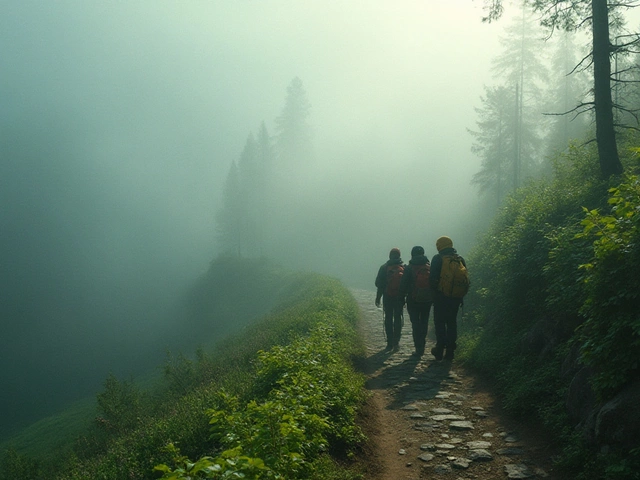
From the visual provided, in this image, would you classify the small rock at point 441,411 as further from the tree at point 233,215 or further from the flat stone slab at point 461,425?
the tree at point 233,215

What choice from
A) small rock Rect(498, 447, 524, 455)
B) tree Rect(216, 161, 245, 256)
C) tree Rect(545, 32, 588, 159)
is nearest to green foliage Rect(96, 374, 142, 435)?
small rock Rect(498, 447, 524, 455)

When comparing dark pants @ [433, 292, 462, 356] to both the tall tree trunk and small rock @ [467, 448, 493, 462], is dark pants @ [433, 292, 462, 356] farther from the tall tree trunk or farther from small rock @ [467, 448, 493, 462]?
small rock @ [467, 448, 493, 462]

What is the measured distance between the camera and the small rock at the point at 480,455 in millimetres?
5637

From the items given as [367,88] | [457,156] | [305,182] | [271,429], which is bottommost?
[271,429]

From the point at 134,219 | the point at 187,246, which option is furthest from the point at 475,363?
the point at 134,219

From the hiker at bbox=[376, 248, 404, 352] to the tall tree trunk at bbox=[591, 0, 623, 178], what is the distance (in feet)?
17.4

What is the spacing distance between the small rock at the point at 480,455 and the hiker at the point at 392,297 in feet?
23.3

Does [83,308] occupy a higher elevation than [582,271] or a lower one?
lower

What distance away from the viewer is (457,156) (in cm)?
8544

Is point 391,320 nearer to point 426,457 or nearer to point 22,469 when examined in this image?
point 426,457

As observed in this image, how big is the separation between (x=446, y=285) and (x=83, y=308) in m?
84.1

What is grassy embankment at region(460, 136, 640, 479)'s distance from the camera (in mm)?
4859

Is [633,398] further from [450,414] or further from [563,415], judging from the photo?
[450,414]

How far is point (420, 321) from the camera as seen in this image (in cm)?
1179
